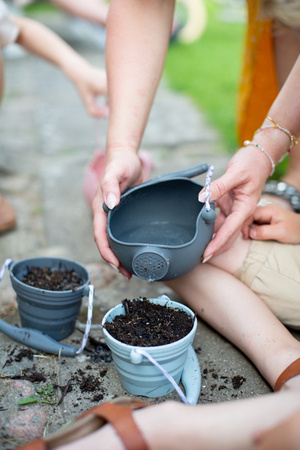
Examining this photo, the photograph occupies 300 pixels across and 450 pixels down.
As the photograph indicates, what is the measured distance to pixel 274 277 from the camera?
1249 millimetres

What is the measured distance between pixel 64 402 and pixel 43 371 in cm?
11

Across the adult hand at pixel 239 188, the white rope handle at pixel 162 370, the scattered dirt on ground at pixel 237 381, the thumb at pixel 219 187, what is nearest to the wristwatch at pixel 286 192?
the adult hand at pixel 239 188

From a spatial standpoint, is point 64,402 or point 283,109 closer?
point 64,402

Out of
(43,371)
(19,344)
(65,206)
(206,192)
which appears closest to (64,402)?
(43,371)

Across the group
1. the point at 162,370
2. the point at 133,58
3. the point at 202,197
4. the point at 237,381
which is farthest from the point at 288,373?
the point at 133,58

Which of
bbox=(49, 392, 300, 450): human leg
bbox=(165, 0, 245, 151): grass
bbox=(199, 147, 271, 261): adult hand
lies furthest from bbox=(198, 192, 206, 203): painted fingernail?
bbox=(165, 0, 245, 151): grass

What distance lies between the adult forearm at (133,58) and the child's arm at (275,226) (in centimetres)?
37

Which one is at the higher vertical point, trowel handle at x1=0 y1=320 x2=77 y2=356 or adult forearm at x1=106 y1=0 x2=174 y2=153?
adult forearm at x1=106 y1=0 x2=174 y2=153

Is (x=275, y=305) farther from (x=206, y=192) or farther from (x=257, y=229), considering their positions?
(x=206, y=192)

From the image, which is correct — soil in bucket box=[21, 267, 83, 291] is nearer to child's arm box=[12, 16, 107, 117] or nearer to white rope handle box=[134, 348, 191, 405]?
white rope handle box=[134, 348, 191, 405]

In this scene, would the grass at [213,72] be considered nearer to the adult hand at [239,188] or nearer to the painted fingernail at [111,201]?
the adult hand at [239,188]

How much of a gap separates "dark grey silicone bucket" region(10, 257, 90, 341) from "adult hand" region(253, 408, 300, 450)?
0.58 meters

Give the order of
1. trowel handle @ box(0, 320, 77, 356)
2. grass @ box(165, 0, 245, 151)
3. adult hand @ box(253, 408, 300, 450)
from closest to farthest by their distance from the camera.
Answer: adult hand @ box(253, 408, 300, 450), trowel handle @ box(0, 320, 77, 356), grass @ box(165, 0, 245, 151)

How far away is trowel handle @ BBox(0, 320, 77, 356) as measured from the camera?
1161 mm
